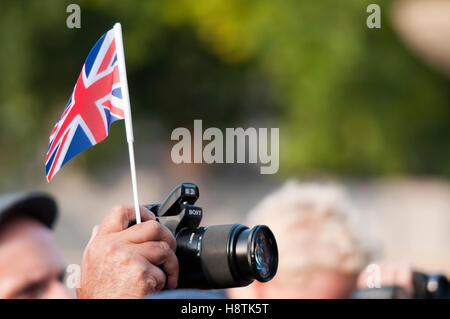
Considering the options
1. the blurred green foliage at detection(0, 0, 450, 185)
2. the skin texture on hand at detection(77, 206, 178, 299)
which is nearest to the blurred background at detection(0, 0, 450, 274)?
the blurred green foliage at detection(0, 0, 450, 185)

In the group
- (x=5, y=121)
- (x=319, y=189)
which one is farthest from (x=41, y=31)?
(x=319, y=189)

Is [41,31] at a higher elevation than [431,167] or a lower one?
higher

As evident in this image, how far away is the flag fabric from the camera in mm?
2012

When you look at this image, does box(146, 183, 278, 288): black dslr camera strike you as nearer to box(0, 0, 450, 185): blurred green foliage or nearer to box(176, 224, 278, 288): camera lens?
box(176, 224, 278, 288): camera lens

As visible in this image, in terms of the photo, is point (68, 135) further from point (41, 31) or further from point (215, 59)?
point (215, 59)

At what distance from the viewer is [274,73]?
9.23 m

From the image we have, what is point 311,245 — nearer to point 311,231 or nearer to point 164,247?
point 311,231

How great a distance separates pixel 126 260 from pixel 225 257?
0.78 feet

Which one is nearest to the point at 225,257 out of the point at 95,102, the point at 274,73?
the point at 95,102

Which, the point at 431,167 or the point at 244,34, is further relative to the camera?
the point at 431,167

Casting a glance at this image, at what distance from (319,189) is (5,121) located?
24.0 feet

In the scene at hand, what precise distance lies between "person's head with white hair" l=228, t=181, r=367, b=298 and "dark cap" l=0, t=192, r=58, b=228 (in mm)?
626

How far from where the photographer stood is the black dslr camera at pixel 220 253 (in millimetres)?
1789

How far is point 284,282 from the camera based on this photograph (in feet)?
8.84
